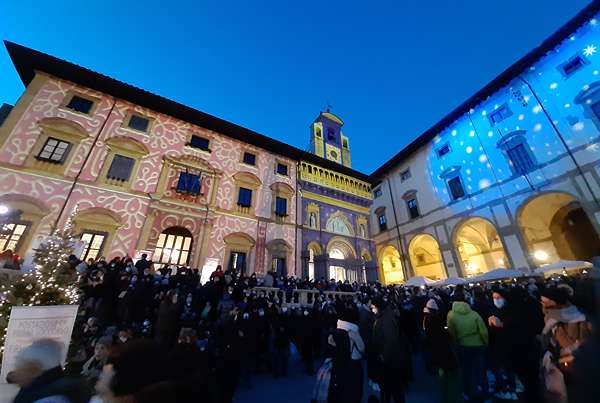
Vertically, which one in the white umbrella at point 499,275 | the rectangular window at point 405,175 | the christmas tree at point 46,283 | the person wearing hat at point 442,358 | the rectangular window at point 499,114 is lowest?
the person wearing hat at point 442,358

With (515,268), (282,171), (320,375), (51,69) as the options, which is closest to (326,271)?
(282,171)

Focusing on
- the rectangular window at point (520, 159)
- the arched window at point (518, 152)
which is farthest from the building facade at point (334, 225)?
the rectangular window at point (520, 159)

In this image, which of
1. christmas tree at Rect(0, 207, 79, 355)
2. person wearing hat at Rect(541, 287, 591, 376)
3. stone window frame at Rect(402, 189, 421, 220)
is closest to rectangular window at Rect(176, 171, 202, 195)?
christmas tree at Rect(0, 207, 79, 355)

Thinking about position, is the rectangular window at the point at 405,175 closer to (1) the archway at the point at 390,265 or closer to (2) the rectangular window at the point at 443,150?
(2) the rectangular window at the point at 443,150

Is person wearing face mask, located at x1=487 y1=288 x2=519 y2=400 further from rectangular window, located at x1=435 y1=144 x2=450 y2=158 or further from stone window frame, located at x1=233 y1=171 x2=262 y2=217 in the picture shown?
rectangular window, located at x1=435 y1=144 x2=450 y2=158

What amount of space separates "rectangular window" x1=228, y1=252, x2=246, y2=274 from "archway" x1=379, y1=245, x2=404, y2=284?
667 inches

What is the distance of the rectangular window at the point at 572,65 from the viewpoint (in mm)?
15013

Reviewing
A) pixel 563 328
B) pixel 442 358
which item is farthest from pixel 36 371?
pixel 442 358

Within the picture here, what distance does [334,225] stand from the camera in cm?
1938

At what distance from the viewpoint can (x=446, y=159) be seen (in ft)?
70.5

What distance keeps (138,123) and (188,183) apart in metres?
4.99

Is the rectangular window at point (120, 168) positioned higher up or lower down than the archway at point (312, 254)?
higher up

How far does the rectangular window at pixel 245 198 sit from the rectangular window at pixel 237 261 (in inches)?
130

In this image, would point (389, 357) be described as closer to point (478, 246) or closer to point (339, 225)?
point (339, 225)
